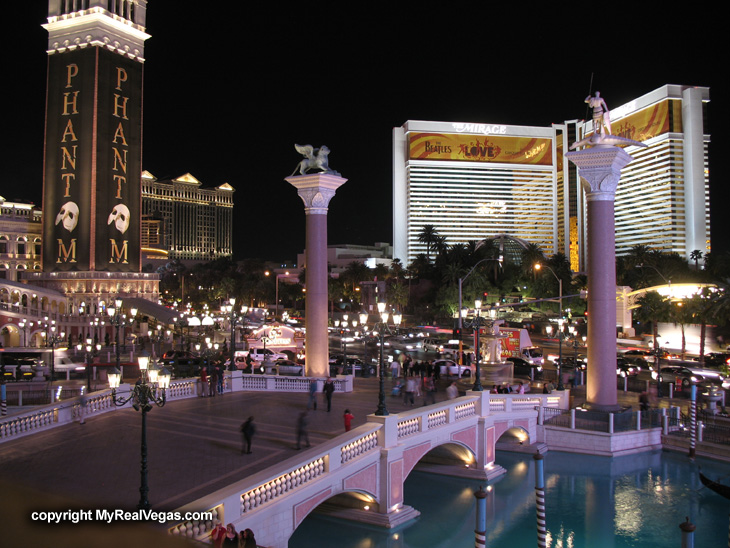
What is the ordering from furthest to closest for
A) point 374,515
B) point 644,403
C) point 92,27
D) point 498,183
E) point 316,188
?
point 498,183 < point 92,27 < point 316,188 < point 644,403 < point 374,515

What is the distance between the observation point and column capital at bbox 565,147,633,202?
2395cm

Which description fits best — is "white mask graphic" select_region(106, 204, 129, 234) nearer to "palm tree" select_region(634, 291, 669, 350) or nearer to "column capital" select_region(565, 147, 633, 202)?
"palm tree" select_region(634, 291, 669, 350)

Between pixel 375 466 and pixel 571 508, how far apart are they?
7.37 meters

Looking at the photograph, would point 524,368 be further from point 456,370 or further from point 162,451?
point 162,451

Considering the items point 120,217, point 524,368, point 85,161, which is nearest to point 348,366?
point 524,368

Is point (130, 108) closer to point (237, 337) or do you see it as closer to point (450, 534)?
point (237, 337)

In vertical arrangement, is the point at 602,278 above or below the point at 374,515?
above

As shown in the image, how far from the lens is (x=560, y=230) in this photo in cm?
16175

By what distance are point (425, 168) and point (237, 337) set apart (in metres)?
98.4

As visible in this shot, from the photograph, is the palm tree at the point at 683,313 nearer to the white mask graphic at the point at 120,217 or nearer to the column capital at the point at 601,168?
the column capital at the point at 601,168

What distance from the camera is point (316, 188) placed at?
83.3 feet

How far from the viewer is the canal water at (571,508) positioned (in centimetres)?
1691

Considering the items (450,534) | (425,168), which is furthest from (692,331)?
(425,168)

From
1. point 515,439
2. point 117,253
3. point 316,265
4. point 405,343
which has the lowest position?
point 515,439
